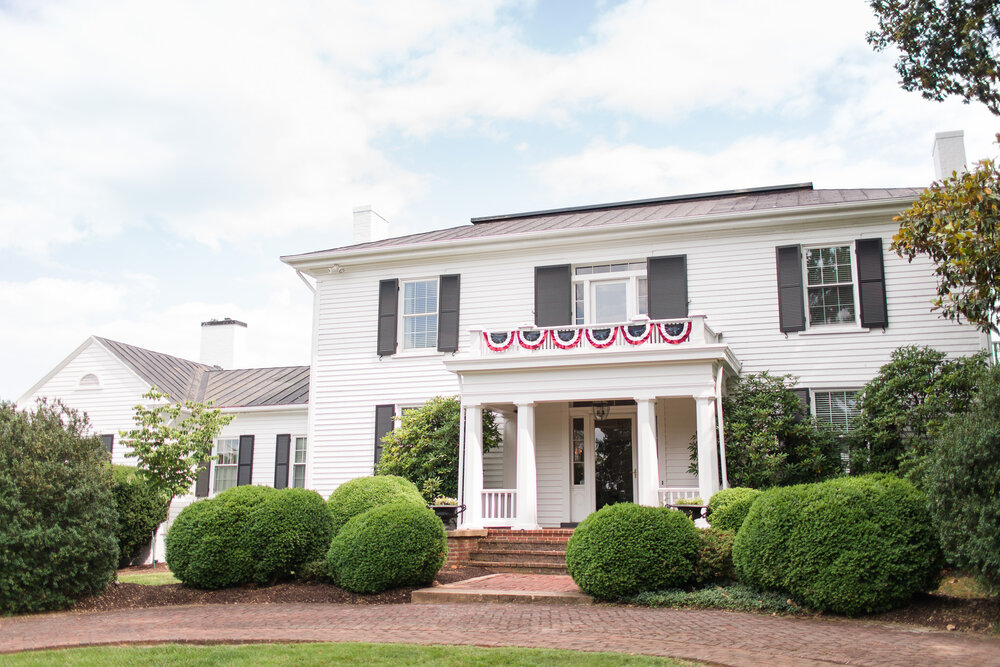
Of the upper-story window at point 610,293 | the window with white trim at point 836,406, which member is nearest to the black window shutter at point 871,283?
the window with white trim at point 836,406

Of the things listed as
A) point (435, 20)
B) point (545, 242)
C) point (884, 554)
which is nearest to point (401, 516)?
point (884, 554)

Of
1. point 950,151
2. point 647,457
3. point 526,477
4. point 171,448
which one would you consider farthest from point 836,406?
point 171,448

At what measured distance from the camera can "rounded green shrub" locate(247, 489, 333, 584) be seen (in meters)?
11.5

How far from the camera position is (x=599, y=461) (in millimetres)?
16891

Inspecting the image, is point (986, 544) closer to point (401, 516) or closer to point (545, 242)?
A: point (401, 516)

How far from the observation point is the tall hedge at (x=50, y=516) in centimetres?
1038

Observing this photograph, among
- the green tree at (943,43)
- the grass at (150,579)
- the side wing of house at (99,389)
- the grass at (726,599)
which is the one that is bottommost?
the grass at (150,579)

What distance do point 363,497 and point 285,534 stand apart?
5.67 ft

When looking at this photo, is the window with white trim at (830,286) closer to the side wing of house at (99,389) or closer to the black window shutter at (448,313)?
the black window shutter at (448,313)

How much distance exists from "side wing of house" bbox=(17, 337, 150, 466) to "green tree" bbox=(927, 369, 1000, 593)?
1924cm

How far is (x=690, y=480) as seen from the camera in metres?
15.9

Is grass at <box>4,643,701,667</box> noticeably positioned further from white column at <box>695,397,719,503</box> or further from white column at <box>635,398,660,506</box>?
white column at <box>695,397,719,503</box>

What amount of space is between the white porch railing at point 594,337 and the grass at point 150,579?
6659 mm

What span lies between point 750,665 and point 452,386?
39.1 ft
